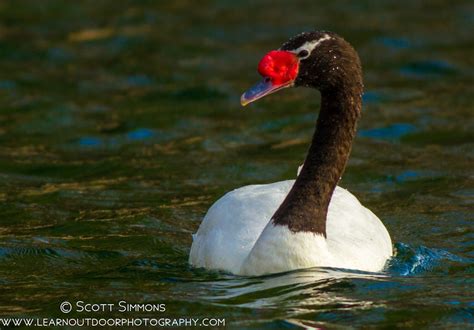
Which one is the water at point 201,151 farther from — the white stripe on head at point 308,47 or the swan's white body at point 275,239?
the white stripe on head at point 308,47

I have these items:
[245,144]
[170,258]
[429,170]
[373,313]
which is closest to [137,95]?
[245,144]

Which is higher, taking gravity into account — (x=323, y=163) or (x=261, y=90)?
(x=261, y=90)

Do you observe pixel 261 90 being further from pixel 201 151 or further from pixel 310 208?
pixel 201 151

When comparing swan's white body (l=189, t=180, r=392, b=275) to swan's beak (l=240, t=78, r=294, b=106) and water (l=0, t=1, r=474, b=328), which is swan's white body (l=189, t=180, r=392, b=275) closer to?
water (l=0, t=1, r=474, b=328)

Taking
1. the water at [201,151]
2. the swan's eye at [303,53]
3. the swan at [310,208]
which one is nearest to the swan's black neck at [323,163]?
the swan at [310,208]

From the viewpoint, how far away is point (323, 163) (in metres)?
9.48

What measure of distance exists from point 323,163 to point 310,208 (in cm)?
41

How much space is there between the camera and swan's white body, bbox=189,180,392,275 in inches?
359

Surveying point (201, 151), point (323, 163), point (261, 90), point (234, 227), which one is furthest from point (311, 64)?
point (201, 151)

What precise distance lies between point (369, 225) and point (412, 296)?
4.18 ft

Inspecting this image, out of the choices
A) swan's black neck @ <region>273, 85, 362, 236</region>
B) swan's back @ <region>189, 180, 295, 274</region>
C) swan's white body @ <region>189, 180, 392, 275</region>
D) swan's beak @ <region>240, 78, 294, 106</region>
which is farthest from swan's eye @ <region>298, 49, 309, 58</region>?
swan's back @ <region>189, 180, 295, 274</region>

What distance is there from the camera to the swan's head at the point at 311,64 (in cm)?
917

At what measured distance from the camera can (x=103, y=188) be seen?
42.9 feet

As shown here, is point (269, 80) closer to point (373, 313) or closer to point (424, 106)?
point (373, 313)
